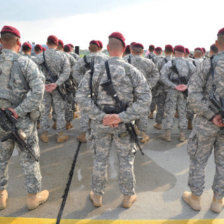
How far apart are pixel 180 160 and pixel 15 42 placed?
3043 mm

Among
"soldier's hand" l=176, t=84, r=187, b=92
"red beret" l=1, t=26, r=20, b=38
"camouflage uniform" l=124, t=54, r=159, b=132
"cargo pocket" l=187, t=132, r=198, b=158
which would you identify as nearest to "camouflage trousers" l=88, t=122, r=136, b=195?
"cargo pocket" l=187, t=132, r=198, b=158

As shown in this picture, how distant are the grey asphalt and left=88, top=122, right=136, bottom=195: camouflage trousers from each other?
1.03 ft

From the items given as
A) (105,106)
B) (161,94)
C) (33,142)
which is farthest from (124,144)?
(161,94)

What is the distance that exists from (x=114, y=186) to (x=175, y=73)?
99.8 inches

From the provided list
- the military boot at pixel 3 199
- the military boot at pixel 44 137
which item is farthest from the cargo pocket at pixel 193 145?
the military boot at pixel 44 137

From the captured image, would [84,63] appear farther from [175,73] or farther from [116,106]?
[116,106]

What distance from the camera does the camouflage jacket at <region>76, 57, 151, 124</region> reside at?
2141 mm

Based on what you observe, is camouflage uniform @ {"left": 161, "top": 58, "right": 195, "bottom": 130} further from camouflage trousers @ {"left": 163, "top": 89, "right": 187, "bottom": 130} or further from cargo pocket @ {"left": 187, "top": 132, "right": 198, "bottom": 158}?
cargo pocket @ {"left": 187, "top": 132, "right": 198, "bottom": 158}

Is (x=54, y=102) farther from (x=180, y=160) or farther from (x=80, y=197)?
(x=180, y=160)

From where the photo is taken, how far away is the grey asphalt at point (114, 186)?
237 centimetres

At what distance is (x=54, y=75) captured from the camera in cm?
408

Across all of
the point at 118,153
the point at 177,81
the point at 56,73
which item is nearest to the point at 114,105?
the point at 118,153

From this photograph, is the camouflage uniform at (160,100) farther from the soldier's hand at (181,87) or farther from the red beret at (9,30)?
the red beret at (9,30)

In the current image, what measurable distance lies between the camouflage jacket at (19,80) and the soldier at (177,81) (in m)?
2.70
